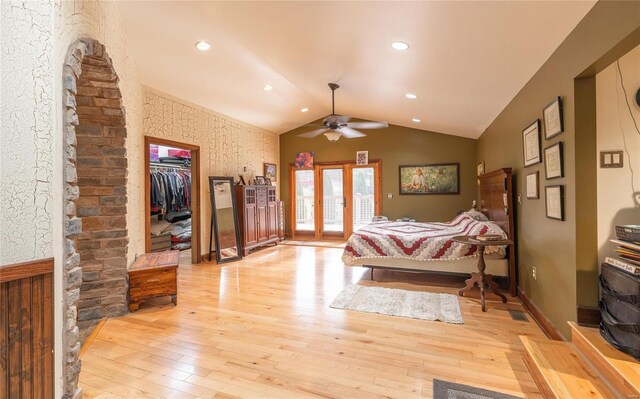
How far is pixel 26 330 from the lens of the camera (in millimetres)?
1433

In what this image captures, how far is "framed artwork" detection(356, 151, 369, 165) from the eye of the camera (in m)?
7.14

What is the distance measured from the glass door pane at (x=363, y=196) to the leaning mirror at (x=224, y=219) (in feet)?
9.80

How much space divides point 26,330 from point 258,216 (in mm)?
4784

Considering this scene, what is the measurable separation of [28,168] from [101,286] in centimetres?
200

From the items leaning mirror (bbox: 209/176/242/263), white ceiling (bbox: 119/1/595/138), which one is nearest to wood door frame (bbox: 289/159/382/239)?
white ceiling (bbox: 119/1/595/138)

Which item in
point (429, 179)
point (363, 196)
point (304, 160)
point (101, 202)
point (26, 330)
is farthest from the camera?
point (304, 160)

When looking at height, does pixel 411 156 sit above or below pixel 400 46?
below

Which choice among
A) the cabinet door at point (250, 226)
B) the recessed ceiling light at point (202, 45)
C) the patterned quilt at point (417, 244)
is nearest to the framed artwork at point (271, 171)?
the cabinet door at point (250, 226)

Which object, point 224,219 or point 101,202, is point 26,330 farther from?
point 224,219

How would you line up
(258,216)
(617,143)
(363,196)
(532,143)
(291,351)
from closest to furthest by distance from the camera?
(617,143) → (291,351) → (532,143) → (258,216) → (363,196)

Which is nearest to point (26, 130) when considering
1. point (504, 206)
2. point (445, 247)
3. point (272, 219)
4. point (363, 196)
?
point (445, 247)

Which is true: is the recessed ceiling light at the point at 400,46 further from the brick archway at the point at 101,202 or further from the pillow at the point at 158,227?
the pillow at the point at 158,227

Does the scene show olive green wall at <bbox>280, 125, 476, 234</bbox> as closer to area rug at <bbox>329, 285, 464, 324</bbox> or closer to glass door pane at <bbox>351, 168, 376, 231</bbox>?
glass door pane at <bbox>351, 168, 376, 231</bbox>

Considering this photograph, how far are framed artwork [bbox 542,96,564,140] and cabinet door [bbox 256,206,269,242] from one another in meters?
4.98
